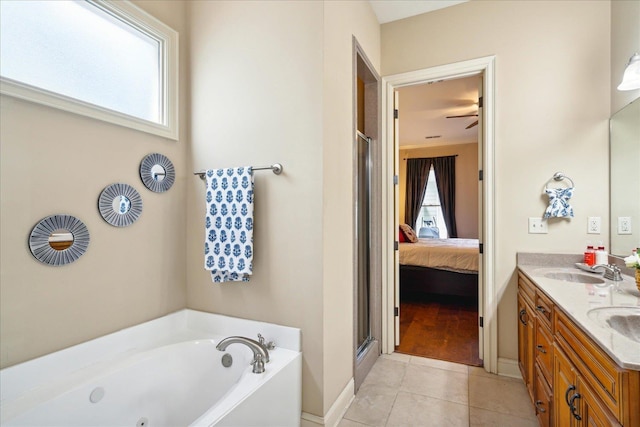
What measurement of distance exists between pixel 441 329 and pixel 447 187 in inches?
184

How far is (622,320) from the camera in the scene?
1264 mm

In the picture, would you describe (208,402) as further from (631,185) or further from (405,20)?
(405,20)

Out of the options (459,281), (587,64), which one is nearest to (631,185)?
(587,64)

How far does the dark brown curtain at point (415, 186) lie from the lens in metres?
7.57

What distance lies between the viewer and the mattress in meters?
4.19

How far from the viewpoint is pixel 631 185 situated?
1987 millimetres

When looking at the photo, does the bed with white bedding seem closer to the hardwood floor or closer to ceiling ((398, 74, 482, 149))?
the hardwood floor

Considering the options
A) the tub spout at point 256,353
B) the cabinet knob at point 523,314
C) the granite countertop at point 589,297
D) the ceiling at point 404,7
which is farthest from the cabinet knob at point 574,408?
the ceiling at point 404,7

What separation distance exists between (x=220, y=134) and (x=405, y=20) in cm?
200

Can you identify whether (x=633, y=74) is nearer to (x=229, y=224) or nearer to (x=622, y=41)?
(x=622, y=41)

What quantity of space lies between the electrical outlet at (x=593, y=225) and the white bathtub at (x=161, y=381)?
2228 mm

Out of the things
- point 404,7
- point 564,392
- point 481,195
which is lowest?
point 564,392

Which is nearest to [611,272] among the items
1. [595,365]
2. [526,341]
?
[526,341]

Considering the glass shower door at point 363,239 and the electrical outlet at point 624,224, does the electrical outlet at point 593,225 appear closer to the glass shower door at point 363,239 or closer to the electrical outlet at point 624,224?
the electrical outlet at point 624,224
